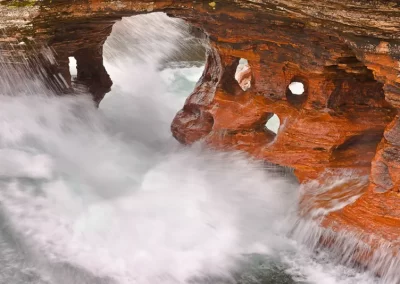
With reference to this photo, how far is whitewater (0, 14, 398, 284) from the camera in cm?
589

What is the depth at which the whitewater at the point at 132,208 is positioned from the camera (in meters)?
5.89

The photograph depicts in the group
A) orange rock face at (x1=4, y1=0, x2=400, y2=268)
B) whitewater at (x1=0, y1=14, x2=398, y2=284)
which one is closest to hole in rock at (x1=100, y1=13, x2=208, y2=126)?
whitewater at (x1=0, y1=14, x2=398, y2=284)

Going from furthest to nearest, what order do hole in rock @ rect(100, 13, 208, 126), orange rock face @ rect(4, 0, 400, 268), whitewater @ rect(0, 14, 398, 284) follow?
hole in rock @ rect(100, 13, 208, 126) → whitewater @ rect(0, 14, 398, 284) → orange rock face @ rect(4, 0, 400, 268)

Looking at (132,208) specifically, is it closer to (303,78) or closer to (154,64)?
(303,78)

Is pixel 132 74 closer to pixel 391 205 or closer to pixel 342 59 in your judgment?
pixel 342 59

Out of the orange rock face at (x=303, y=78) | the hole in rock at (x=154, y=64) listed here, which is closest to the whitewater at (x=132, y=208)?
the orange rock face at (x=303, y=78)

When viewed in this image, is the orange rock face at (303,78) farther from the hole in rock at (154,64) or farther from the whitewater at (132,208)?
the hole in rock at (154,64)

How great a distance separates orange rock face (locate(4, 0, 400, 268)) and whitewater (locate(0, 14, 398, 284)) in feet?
1.46

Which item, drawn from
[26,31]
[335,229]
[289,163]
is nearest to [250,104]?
[289,163]

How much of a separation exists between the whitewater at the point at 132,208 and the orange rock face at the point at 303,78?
0.44 metres

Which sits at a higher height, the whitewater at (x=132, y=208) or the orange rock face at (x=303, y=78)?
the orange rock face at (x=303, y=78)

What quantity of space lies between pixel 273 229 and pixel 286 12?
300 cm

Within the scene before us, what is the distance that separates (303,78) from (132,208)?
9.66 ft

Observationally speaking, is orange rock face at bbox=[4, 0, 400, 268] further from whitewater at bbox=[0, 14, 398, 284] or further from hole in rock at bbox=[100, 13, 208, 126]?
hole in rock at bbox=[100, 13, 208, 126]
